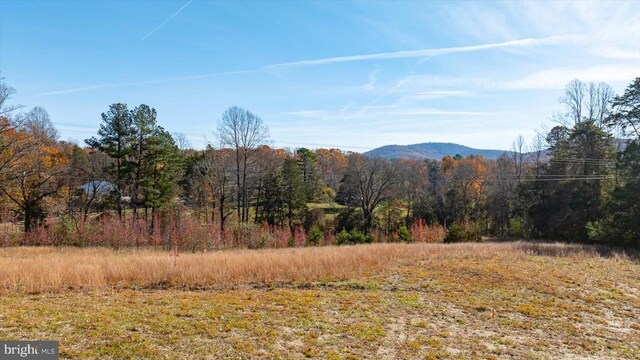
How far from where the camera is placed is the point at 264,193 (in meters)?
46.2

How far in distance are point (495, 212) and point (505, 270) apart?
35445mm

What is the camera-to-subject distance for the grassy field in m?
5.92

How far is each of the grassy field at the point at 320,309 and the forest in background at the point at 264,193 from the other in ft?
36.1

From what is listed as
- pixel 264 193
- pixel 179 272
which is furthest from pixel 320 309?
pixel 264 193

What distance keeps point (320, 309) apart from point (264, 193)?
3876 centimetres

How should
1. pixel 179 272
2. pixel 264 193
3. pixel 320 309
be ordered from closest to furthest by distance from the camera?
pixel 320 309, pixel 179 272, pixel 264 193

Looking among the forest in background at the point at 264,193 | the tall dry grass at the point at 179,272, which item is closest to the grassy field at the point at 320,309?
the tall dry grass at the point at 179,272

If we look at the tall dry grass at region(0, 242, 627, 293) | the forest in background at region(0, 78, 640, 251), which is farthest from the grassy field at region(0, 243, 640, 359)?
the forest in background at region(0, 78, 640, 251)

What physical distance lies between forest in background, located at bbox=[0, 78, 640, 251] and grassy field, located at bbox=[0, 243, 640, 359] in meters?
11.0

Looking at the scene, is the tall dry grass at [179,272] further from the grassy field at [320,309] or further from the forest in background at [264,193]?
the forest in background at [264,193]

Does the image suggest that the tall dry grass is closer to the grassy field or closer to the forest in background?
the grassy field

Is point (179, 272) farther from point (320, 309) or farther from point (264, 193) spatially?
point (264, 193)

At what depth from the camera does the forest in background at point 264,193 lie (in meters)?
26.8

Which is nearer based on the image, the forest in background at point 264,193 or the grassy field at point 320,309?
the grassy field at point 320,309
